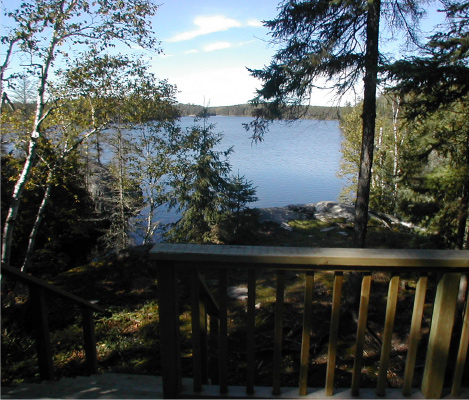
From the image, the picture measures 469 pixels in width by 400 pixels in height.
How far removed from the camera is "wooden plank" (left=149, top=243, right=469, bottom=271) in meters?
1.50

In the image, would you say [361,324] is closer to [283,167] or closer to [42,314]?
[42,314]

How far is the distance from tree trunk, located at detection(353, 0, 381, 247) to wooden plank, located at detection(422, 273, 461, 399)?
3.23 m

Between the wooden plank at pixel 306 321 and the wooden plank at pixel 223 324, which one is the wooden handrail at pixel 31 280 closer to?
the wooden plank at pixel 223 324

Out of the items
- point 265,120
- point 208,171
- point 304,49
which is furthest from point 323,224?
point 304,49

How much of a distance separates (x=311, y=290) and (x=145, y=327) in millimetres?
3143

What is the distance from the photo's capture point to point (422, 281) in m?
1.57

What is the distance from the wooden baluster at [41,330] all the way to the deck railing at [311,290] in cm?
89

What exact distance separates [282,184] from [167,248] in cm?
1914

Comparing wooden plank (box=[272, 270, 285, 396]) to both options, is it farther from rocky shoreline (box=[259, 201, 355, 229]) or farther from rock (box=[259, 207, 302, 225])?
rock (box=[259, 207, 302, 225])

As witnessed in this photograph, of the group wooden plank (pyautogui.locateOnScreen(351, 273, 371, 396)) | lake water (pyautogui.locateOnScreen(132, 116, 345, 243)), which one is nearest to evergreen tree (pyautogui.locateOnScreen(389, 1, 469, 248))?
wooden plank (pyautogui.locateOnScreen(351, 273, 371, 396))

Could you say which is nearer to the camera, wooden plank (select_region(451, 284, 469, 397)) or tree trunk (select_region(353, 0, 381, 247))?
wooden plank (select_region(451, 284, 469, 397))

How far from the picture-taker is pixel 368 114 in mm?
4691

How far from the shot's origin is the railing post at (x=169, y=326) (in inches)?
61.9

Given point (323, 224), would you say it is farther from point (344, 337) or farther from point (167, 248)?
point (167, 248)
